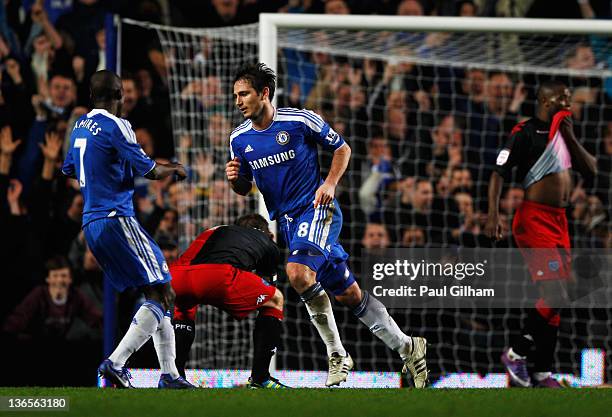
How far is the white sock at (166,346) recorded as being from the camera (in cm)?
646

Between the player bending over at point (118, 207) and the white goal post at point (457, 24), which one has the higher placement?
the white goal post at point (457, 24)

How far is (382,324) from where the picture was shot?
265 inches

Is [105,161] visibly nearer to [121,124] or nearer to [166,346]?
[121,124]

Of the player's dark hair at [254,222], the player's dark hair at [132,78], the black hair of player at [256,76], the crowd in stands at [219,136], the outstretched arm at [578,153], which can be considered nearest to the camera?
the black hair of player at [256,76]

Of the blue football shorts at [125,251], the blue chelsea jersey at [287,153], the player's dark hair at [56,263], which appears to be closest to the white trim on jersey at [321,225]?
the blue chelsea jersey at [287,153]

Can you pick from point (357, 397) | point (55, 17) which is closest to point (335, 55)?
point (55, 17)

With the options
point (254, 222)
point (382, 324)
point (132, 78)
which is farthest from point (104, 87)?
point (132, 78)

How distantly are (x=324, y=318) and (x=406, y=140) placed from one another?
13.3 feet

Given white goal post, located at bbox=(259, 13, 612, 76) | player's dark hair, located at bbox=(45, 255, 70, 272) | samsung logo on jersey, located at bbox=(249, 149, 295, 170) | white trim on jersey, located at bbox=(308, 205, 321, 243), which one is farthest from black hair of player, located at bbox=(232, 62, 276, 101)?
player's dark hair, located at bbox=(45, 255, 70, 272)

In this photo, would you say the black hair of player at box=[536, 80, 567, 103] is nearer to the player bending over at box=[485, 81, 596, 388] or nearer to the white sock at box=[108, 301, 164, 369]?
the player bending over at box=[485, 81, 596, 388]

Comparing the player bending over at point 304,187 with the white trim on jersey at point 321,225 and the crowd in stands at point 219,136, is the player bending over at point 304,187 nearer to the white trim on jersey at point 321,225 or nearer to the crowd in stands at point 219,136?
the white trim on jersey at point 321,225

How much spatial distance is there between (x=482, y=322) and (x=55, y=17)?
16.3 ft

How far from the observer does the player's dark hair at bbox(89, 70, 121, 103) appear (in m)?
6.36

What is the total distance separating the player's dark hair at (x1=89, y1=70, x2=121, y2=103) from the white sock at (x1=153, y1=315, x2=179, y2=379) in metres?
1.32
